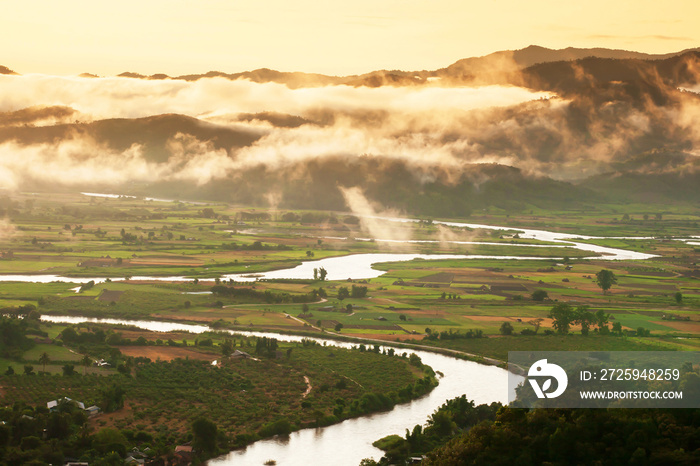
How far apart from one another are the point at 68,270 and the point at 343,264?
44270 mm

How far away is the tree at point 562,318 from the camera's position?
86.8 metres

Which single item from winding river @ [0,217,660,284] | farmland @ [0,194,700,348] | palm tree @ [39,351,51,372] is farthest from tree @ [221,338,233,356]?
winding river @ [0,217,660,284]

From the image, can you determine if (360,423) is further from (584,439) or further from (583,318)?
(583,318)

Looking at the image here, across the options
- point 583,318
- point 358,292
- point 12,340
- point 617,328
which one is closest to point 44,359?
point 12,340

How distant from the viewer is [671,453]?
36.7m

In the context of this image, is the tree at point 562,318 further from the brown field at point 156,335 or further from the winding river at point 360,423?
the brown field at point 156,335

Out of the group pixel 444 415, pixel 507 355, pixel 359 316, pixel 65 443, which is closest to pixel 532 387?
pixel 444 415

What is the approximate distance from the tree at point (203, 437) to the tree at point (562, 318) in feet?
153

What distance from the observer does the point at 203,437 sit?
51.0 metres

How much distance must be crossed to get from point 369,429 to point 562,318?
37452 mm

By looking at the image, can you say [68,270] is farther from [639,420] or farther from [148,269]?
[639,420]

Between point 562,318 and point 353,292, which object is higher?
point 353,292

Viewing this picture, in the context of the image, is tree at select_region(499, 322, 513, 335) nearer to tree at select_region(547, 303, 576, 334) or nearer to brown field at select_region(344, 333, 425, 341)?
tree at select_region(547, 303, 576, 334)

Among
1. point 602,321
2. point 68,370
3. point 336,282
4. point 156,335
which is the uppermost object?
point 336,282
